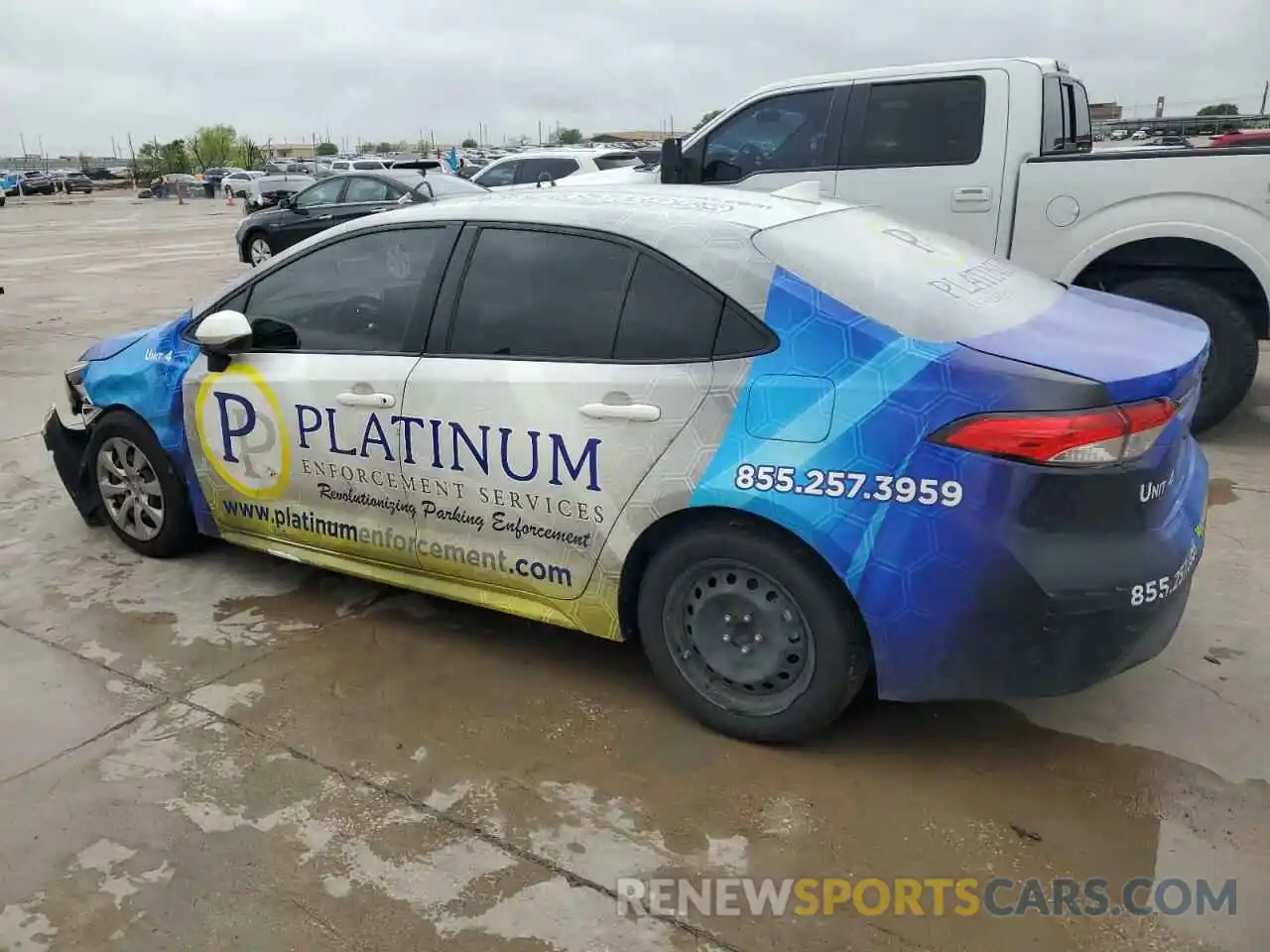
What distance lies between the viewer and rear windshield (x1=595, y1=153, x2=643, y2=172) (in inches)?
557

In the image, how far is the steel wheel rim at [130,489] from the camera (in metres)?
4.48

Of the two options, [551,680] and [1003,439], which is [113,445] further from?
[1003,439]

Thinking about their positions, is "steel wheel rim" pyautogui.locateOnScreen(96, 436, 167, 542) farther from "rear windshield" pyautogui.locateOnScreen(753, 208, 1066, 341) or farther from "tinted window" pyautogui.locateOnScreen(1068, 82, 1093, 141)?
"tinted window" pyautogui.locateOnScreen(1068, 82, 1093, 141)

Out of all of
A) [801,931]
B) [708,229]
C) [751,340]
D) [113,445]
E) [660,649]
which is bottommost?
[801,931]

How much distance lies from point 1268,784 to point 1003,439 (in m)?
1.33

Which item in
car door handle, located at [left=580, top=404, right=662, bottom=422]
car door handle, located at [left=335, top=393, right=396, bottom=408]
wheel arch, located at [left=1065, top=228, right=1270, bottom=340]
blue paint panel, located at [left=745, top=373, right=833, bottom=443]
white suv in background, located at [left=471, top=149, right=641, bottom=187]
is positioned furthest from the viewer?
white suv in background, located at [left=471, top=149, right=641, bottom=187]

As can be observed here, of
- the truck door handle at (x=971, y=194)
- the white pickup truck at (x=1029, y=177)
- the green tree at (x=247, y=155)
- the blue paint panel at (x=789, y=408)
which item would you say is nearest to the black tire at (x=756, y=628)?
the blue paint panel at (x=789, y=408)

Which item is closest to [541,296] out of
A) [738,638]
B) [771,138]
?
[738,638]

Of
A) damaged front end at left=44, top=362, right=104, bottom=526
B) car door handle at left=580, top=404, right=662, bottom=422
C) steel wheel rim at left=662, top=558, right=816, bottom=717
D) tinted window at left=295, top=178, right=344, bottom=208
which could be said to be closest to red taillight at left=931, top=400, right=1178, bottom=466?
steel wheel rim at left=662, top=558, right=816, bottom=717

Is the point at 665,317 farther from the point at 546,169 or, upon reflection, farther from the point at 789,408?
the point at 546,169

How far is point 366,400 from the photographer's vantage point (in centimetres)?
361

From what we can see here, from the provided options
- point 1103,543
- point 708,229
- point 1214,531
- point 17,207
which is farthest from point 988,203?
point 17,207

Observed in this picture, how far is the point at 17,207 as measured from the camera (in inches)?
1615

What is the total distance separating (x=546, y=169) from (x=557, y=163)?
217mm
